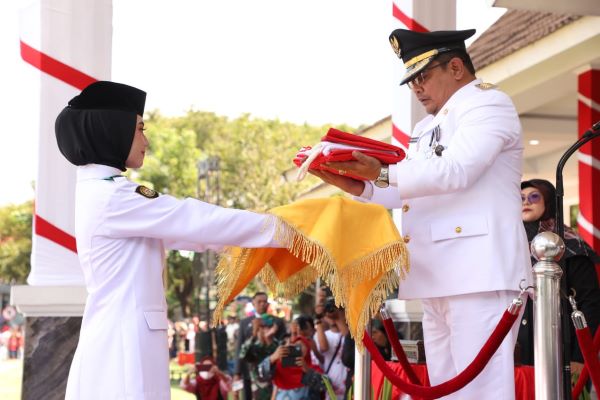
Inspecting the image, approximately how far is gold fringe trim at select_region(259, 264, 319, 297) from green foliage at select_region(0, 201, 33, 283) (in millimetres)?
39866

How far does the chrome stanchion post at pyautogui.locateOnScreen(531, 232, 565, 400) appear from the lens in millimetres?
3156

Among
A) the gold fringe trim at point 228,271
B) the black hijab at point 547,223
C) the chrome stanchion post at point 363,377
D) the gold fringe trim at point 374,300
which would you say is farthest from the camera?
the black hijab at point 547,223

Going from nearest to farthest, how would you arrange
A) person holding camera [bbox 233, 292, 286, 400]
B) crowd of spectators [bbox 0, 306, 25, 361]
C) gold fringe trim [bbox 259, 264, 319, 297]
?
1. gold fringe trim [bbox 259, 264, 319, 297]
2. person holding camera [bbox 233, 292, 286, 400]
3. crowd of spectators [bbox 0, 306, 25, 361]

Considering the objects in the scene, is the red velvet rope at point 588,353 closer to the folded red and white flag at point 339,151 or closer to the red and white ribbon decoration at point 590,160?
the folded red and white flag at point 339,151

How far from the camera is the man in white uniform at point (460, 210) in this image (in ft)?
11.1

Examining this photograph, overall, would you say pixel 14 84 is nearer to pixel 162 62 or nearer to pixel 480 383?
pixel 162 62

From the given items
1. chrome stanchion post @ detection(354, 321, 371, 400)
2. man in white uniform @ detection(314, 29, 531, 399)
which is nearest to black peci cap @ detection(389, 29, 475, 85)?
man in white uniform @ detection(314, 29, 531, 399)

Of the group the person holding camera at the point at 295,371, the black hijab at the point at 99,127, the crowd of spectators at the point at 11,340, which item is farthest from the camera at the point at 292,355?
the crowd of spectators at the point at 11,340

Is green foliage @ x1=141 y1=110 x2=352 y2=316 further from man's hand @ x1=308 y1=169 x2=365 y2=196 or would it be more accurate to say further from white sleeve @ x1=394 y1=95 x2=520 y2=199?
white sleeve @ x1=394 y1=95 x2=520 y2=199

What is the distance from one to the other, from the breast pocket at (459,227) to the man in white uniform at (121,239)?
0.62 m

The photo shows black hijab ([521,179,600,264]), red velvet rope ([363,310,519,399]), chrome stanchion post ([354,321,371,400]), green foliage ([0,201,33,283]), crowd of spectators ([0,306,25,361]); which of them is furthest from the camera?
green foliage ([0,201,33,283])

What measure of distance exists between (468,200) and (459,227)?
4.3 inches

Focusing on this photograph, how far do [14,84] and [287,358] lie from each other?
36981mm

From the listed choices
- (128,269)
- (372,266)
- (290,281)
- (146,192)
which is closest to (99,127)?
(146,192)
